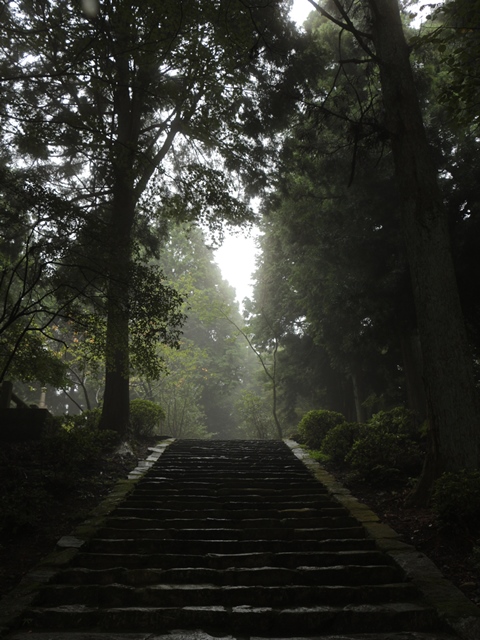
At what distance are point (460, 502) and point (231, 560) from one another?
96.3 inches

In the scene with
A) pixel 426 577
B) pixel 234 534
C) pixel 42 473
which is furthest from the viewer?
pixel 42 473

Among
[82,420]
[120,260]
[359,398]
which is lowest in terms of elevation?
[82,420]

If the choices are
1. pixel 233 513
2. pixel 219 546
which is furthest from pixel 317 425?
pixel 219 546

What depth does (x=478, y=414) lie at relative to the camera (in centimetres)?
612

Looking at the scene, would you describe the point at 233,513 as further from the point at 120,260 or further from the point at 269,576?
the point at 120,260

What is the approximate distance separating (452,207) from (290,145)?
5.23 m

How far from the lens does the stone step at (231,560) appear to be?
4.63 meters

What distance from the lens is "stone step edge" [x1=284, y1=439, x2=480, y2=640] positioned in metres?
3.34

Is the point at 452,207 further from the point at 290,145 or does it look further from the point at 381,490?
the point at 381,490

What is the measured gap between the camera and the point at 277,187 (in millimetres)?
13594

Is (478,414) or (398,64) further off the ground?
(398,64)

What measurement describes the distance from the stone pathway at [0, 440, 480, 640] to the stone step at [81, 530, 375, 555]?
0.01 meters

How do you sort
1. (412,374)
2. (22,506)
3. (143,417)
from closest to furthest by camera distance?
(22,506)
(412,374)
(143,417)

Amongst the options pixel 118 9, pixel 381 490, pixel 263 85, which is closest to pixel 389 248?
pixel 263 85
